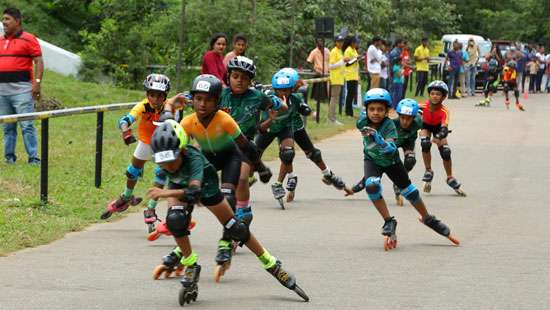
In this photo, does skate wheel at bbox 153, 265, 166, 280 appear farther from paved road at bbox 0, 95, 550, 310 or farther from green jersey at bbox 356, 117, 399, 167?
green jersey at bbox 356, 117, 399, 167

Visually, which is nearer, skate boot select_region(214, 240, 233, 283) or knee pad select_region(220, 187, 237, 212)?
skate boot select_region(214, 240, 233, 283)

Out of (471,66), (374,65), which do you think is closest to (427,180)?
(374,65)

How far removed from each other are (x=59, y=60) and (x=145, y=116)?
17.0 meters

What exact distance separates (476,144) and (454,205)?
Answer: 27.8 ft

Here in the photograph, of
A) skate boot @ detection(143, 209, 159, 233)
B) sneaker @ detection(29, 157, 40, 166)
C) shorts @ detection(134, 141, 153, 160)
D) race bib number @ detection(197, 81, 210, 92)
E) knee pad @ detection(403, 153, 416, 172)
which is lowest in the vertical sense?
sneaker @ detection(29, 157, 40, 166)

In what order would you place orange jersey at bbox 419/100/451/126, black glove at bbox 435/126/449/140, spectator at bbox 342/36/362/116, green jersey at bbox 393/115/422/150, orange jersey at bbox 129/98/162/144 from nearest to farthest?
1. orange jersey at bbox 129/98/162/144
2. green jersey at bbox 393/115/422/150
3. black glove at bbox 435/126/449/140
4. orange jersey at bbox 419/100/451/126
5. spectator at bbox 342/36/362/116

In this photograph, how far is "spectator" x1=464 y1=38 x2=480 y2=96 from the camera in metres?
40.0

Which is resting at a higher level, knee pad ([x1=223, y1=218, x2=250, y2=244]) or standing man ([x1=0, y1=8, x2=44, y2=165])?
standing man ([x1=0, y1=8, x2=44, y2=165])

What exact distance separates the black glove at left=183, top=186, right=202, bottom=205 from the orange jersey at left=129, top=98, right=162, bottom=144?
4.01m

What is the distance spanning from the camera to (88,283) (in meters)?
8.83

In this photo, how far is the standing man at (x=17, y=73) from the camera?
15.3m

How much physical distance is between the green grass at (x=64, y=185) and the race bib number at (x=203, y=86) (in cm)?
254

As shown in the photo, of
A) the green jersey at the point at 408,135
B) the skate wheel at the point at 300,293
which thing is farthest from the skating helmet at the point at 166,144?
the green jersey at the point at 408,135

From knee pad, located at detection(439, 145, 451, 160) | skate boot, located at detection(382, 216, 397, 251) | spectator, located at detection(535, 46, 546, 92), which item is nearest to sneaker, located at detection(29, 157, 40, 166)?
knee pad, located at detection(439, 145, 451, 160)
